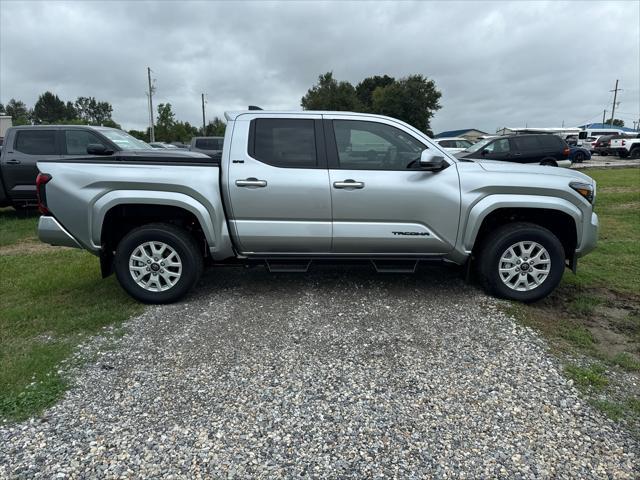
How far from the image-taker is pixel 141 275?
458 cm

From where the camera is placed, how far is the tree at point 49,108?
97688 mm

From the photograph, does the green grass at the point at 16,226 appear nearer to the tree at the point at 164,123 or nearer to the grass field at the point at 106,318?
the grass field at the point at 106,318

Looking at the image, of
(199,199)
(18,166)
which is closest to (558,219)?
(199,199)

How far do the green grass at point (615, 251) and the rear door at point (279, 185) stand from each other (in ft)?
10.8

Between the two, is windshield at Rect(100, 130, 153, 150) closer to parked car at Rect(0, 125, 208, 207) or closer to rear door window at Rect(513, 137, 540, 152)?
parked car at Rect(0, 125, 208, 207)

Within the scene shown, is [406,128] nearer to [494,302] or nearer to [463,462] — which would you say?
[494,302]

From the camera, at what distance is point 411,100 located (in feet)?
192

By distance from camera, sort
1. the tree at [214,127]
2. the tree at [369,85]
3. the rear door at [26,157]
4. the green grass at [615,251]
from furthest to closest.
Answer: the tree at [369,85] → the tree at [214,127] → the rear door at [26,157] → the green grass at [615,251]

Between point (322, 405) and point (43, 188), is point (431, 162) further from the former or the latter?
point (43, 188)

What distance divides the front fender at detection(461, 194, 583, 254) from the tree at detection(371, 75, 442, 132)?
181 feet

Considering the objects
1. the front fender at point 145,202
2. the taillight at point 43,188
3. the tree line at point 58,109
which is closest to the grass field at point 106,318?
the front fender at point 145,202

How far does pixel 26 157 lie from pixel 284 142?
23.4 ft

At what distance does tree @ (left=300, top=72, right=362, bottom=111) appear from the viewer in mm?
59469

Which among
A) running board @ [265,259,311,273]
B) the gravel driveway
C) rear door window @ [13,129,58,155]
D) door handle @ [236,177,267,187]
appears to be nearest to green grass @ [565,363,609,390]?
the gravel driveway
